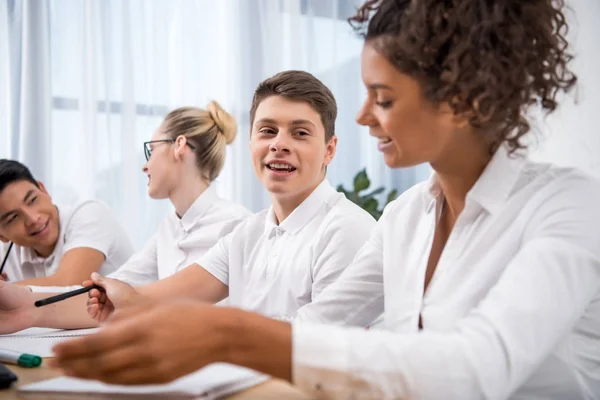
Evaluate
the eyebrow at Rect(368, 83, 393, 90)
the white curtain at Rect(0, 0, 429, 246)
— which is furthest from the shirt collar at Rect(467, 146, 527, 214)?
the white curtain at Rect(0, 0, 429, 246)

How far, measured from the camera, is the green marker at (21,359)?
1.08m

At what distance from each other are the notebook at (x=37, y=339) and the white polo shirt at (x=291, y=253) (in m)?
0.46

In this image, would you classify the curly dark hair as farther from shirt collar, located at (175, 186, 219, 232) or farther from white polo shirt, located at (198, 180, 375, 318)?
shirt collar, located at (175, 186, 219, 232)

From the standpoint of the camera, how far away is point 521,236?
918 mm

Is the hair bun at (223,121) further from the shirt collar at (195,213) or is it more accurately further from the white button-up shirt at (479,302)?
the white button-up shirt at (479,302)

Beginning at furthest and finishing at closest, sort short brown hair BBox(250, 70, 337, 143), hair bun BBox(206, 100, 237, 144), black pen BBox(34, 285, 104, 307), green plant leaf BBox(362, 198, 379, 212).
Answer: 1. green plant leaf BBox(362, 198, 379, 212)
2. hair bun BBox(206, 100, 237, 144)
3. short brown hair BBox(250, 70, 337, 143)
4. black pen BBox(34, 285, 104, 307)

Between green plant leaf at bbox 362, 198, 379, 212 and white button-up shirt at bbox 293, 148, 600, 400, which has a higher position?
white button-up shirt at bbox 293, 148, 600, 400

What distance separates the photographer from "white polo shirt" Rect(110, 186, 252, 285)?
243 centimetres

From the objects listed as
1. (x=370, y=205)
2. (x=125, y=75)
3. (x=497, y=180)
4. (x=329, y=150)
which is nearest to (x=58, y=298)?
(x=329, y=150)

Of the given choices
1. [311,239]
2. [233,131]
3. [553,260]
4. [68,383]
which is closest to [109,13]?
[233,131]

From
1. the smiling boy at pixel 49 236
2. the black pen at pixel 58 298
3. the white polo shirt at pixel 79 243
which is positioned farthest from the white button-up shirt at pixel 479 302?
the white polo shirt at pixel 79 243

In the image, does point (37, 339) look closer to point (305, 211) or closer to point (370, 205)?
point (305, 211)

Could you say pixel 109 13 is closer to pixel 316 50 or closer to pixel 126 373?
pixel 316 50

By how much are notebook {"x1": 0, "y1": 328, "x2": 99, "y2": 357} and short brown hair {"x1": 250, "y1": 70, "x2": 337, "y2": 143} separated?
32.1 inches
